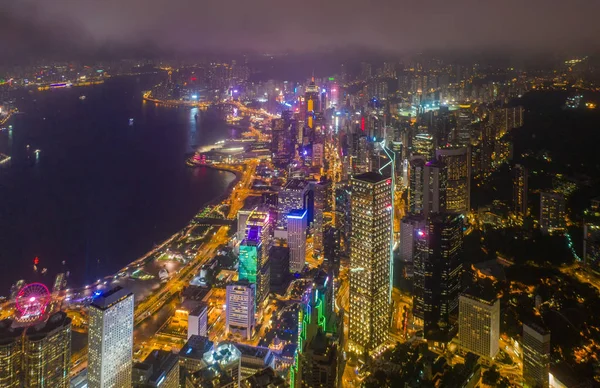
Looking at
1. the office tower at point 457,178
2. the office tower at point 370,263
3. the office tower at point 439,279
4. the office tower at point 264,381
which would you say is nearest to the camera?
the office tower at point 264,381

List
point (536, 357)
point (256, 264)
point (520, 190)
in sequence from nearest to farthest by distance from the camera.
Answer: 1. point (536, 357)
2. point (256, 264)
3. point (520, 190)

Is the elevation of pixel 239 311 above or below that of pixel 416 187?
below

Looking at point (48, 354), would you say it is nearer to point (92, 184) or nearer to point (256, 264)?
point (256, 264)

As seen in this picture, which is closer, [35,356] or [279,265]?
[35,356]

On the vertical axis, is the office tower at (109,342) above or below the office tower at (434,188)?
below

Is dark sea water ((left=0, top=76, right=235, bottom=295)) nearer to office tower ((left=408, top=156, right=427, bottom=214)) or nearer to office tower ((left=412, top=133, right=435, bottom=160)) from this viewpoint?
office tower ((left=408, top=156, right=427, bottom=214))

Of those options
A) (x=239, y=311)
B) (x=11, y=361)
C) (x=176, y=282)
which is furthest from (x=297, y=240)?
(x=11, y=361)

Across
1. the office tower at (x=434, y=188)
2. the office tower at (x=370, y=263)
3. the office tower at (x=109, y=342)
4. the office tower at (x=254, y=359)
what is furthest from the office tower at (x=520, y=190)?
the office tower at (x=109, y=342)

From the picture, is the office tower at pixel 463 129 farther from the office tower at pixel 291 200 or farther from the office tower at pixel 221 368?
the office tower at pixel 221 368
